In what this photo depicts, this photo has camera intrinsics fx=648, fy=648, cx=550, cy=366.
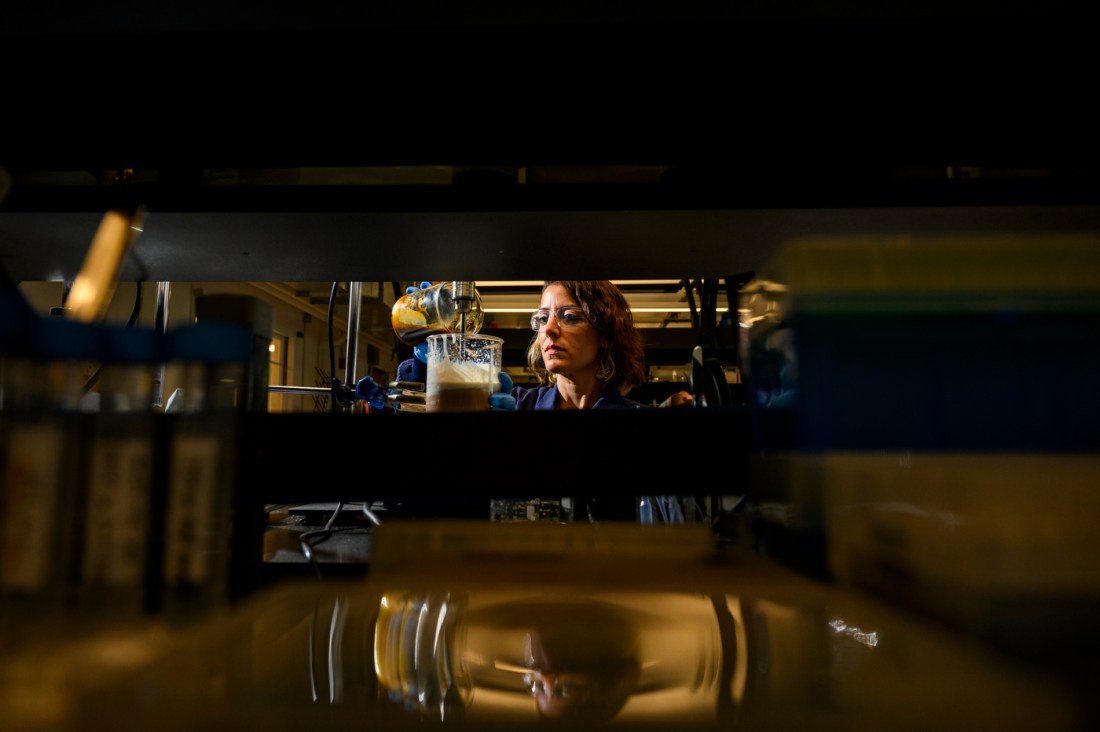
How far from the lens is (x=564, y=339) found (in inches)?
86.7

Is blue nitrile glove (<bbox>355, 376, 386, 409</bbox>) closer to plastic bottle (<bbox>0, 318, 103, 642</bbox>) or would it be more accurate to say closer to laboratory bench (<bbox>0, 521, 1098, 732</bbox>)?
laboratory bench (<bbox>0, 521, 1098, 732</bbox>)

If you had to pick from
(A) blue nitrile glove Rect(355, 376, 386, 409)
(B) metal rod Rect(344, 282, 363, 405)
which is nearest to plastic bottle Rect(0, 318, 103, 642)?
(A) blue nitrile glove Rect(355, 376, 386, 409)

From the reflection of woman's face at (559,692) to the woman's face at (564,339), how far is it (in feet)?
5.79

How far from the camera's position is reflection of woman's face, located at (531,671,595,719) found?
35 centimetres

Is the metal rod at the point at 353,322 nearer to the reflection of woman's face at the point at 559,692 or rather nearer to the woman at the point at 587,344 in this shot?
the woman at the point at 587,344

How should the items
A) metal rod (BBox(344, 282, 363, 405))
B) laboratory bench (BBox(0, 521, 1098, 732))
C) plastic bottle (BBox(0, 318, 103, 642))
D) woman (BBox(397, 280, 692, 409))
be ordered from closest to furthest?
laboratory bench (BBox(0, 521, 1098, 732)) < plastic bottle (BBox(0, 318, 103, 642)) < metal rod (BBox(344, 282, 363, 405)) < woman (BBox(397, 280, 692, 409))

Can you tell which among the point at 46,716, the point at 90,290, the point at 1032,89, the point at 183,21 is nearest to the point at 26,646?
the point at 46,716

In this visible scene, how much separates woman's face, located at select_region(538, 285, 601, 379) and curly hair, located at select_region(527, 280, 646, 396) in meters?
0.03

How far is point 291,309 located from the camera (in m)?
7.88

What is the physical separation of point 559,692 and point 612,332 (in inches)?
74.6

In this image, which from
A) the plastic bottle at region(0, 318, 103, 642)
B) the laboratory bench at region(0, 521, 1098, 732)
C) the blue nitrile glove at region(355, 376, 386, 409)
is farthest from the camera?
the blue nitrile glove at region(355, 376, 386, 409)

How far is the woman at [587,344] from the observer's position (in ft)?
7.06

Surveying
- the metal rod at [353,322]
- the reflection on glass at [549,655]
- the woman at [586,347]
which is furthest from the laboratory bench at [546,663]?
the woman at [586,347]

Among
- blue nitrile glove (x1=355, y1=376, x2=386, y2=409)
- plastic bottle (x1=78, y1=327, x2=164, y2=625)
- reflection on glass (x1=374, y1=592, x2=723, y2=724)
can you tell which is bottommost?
reflection on glass (x1=374, y1=592, x2=723, y2=724)
